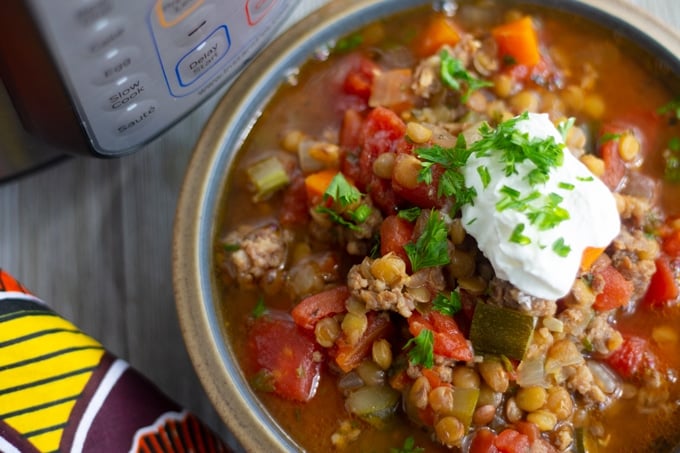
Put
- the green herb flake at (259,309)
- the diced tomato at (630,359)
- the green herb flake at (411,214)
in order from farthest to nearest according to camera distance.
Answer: the green herb flake at (259,309) → the diced tomato at (630,359) → the green herb flake at (411,214)

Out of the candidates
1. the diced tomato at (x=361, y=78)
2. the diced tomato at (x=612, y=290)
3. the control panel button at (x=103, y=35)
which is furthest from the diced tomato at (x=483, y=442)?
the control panel button at (x=103, y=35)

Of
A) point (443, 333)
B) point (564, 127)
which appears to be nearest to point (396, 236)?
point (443, 333)

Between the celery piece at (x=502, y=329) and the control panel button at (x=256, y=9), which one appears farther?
the celery piece at (x=502, y=329)

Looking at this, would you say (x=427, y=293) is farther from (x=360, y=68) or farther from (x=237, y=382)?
(x=360, y=68)

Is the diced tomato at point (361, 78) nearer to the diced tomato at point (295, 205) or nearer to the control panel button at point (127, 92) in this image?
the diced tomato at point (295, 205)

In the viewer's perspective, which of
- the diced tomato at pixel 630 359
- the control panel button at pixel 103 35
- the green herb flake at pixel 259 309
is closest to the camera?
the control panel button at pixel 103 35

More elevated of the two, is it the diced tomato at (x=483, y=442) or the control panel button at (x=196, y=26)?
the control panel button at (x=196, y=26)

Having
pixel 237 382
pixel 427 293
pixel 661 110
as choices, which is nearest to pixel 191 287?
pixel 237 382
